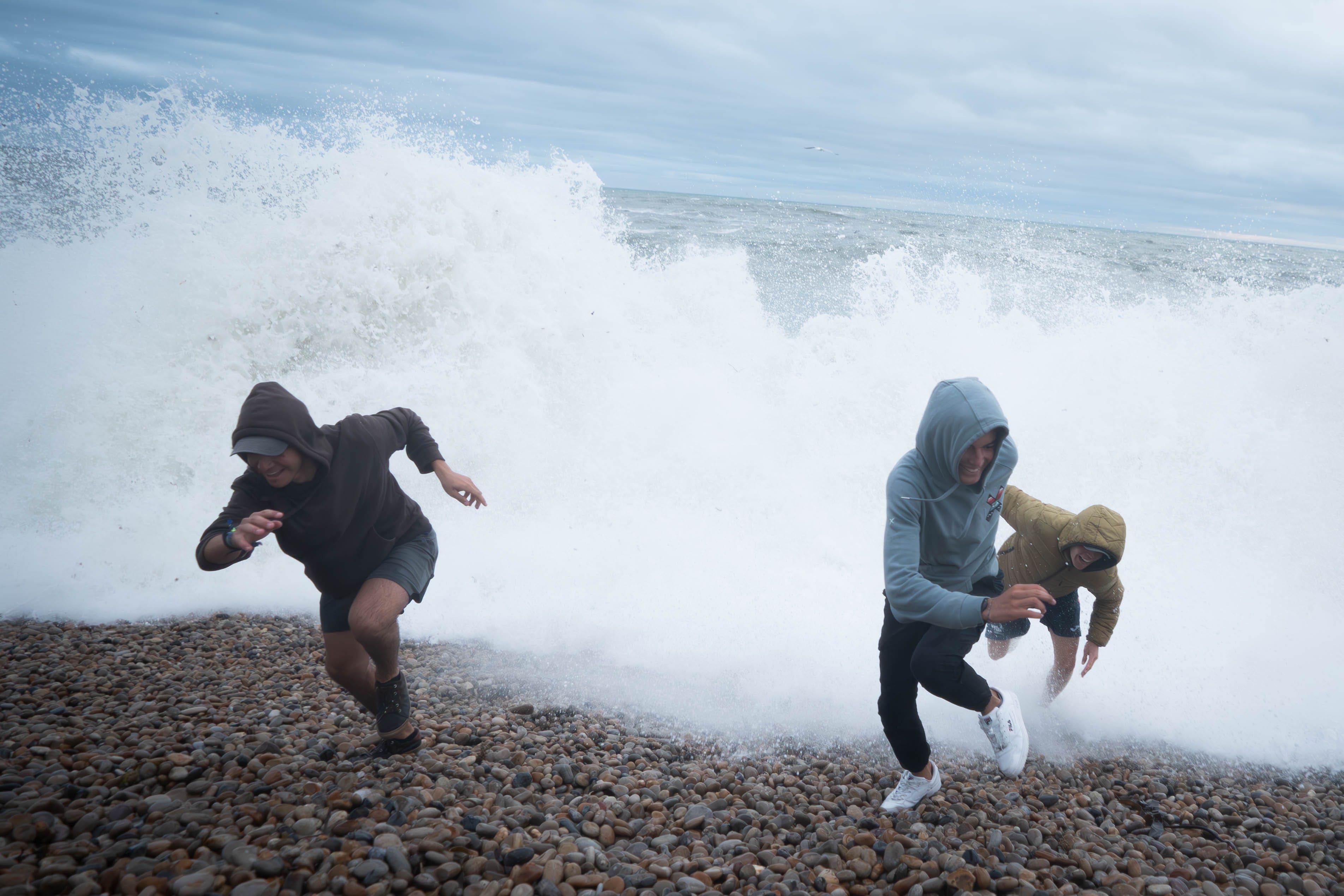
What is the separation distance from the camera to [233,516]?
2859mm

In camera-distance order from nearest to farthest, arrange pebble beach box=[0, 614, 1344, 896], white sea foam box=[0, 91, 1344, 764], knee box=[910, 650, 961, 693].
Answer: pebble beach box=[0, 614, 1344, 896]
knee box=[910, 650, 961, 693]
white sea foam box=[0, 91, 1344, 764]

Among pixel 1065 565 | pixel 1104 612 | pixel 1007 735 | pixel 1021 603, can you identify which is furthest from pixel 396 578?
pixel 1104 612

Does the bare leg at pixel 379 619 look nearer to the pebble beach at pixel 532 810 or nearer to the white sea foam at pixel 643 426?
the pebble beach at pixel 532 810

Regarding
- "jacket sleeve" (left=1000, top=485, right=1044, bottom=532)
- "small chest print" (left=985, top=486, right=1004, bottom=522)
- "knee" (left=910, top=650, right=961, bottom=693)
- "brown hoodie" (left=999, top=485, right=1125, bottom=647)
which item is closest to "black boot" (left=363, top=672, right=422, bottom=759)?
"knee" (left=910, top=650, right=961, bottom=693)

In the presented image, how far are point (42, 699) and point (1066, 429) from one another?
30.5 feet

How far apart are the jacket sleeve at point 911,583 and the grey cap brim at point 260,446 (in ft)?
7.90

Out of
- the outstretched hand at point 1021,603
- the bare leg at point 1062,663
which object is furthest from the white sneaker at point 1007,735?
the bare leg at point 1062,663

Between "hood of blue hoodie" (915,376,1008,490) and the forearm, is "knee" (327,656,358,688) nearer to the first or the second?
the forearm

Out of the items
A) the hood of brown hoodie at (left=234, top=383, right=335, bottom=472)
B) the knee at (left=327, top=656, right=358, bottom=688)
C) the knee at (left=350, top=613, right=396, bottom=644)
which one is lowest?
the knee at (left=327, top=656, right=358, bottom=688)

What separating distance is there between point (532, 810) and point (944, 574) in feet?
6.63

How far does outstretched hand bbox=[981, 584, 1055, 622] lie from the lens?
2.56 metres

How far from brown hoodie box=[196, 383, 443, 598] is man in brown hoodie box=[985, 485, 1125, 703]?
3075 millimetres

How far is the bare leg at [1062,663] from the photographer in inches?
168

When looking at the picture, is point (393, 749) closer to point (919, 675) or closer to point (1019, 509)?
point (919, 675)
